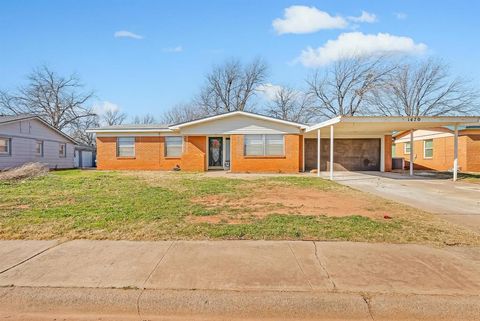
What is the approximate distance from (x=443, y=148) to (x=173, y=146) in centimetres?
2032

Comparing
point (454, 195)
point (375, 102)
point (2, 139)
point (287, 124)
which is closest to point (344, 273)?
point (454, 195)

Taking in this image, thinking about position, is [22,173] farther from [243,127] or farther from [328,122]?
[328,122]

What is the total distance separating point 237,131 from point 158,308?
1658 cm

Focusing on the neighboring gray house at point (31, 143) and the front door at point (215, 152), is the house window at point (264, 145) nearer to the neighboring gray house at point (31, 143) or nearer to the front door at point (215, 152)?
the front door at point (215, 152)

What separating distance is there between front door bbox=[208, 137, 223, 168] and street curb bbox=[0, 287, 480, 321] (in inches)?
683

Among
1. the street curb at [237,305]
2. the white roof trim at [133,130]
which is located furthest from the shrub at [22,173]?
the street curb at [237,305]

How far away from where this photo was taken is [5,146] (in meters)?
20.0

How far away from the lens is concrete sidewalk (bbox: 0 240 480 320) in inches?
110

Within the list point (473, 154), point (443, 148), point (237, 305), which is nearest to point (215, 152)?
point (443, 148)

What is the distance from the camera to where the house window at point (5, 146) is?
19.6 metres

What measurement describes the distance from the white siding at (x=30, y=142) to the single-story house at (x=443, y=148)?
30398mm

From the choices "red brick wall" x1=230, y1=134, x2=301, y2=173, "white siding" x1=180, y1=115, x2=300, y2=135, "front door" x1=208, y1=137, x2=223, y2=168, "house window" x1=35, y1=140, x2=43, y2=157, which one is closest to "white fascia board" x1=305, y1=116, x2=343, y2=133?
"red brick wall" x1=230, y1=134, x2=301, y2=173

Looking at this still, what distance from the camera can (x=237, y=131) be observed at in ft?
62.6

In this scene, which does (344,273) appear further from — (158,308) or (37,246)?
(37,246)
